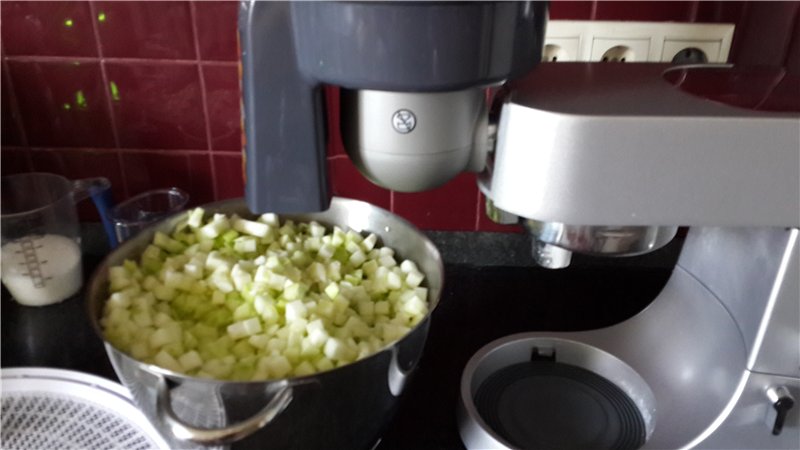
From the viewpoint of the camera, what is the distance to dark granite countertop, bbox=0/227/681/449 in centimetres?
68

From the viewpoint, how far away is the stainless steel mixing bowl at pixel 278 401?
481 mm

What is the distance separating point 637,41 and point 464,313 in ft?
1.17

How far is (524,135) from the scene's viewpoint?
17.3 inches

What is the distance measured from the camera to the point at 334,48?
408 millimetres

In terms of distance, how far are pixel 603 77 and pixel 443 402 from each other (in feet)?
1.14

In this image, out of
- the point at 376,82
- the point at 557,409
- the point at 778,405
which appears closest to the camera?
the point at 376,82

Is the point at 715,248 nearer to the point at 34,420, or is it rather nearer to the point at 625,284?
the point at 625,284

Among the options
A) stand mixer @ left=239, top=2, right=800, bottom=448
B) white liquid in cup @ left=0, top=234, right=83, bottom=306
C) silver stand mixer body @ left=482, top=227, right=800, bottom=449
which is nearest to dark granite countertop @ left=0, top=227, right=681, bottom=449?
white liquid in cup @ left=0, top=234, right=83, bottom=306

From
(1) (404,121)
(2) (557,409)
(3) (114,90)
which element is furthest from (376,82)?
(3) (114,90)

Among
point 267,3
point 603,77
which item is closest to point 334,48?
point 267,3

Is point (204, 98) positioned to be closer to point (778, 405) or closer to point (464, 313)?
point (464, 313)

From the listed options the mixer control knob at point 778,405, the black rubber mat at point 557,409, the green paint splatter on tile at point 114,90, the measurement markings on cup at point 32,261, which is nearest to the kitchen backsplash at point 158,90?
the green paint splatter on tile at point 114,90

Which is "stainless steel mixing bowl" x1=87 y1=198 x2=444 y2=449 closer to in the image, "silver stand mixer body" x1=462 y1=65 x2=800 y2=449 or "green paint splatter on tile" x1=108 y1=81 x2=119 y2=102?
"silver stand mixer body" x1=462 y1=65 x2=800 y2=449

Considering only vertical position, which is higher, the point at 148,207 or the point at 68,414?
the point at 148,207
